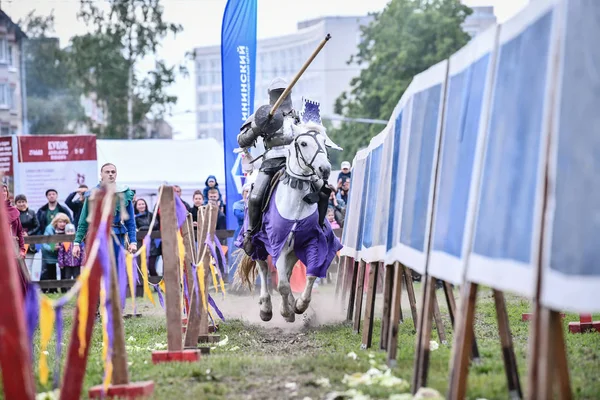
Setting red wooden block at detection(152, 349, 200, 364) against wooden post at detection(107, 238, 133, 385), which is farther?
red wooden block at detection(152, 349, 200, 364)

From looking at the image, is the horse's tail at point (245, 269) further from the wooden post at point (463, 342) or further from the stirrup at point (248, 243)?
the wooden post at point (463, 342)

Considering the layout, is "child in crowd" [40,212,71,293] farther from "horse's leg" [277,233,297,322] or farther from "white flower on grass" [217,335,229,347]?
"white flower on grass" [217,335,229,347]

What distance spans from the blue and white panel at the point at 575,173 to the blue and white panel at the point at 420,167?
2.29 metres

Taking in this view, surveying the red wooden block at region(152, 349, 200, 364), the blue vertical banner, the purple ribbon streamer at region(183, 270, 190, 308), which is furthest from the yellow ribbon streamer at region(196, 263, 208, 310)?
the blue vertical banner

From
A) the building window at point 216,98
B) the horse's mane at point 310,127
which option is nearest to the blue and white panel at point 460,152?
the horse's mane at point 310,127

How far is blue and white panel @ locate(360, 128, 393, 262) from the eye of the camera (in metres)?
9.49

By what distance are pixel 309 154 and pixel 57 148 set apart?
15.8 m

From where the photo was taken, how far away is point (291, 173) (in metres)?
12.4

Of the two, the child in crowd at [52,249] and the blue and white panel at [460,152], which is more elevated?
the blue and white panel at [460,152]

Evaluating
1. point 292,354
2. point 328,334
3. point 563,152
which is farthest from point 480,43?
point 328,334

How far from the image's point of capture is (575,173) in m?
4.70

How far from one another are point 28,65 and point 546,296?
67415 millimetres

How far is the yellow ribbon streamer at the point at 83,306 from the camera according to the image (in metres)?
6.12

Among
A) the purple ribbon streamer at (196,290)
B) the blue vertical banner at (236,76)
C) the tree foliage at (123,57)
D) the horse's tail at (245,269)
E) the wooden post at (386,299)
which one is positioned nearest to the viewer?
the wooden post at (386,299)
